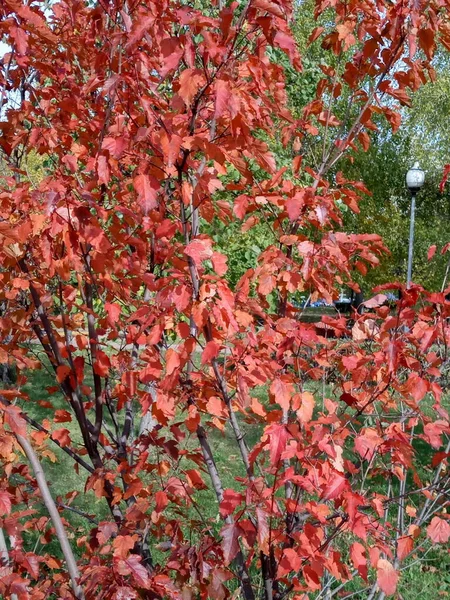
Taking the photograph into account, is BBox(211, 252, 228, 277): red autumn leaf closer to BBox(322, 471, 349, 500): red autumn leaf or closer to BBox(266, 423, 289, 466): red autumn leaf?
BBox(266, 423, 289, 466): red autumn leaf

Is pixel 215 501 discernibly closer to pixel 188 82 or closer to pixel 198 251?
pixel 198 251

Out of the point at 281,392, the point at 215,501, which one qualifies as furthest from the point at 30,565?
the point at 215,501

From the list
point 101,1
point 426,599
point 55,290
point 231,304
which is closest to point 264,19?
point 231,304

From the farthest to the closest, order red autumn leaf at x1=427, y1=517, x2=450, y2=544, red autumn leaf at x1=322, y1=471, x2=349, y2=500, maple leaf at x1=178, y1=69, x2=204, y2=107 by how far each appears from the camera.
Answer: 1. red autumn leaf at x1=427, y1=517, x2=450, y2=544
2. red autumn leaf at x1=322, y1=471, x2=349, y2=500
3. maple leaf at x1=178, y1=69, x2=204, y2=107

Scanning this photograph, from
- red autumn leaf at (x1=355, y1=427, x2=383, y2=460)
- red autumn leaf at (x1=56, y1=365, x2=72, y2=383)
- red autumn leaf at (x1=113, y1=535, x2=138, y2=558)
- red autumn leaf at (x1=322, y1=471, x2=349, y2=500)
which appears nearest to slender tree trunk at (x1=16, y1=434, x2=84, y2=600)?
red autumn leaf at (x1=113, y1=535, x2=138, y2=558)

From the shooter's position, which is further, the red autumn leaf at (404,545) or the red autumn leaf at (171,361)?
the red autumn leaf at (404,545)

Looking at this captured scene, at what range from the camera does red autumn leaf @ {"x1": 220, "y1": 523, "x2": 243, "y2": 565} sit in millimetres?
1651

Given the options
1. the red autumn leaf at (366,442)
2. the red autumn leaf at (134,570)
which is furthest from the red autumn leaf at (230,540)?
the red autumn leaf at (366,442)

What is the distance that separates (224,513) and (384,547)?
→ 1.75 feet

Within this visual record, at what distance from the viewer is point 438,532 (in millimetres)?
1866

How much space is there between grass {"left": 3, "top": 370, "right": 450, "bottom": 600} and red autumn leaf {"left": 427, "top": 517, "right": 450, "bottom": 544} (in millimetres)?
556

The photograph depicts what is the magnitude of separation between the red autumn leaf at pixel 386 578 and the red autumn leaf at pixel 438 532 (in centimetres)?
16

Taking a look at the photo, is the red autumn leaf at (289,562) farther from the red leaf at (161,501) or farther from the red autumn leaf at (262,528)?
the red leaf at (161,501)

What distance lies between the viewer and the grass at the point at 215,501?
3719mm
